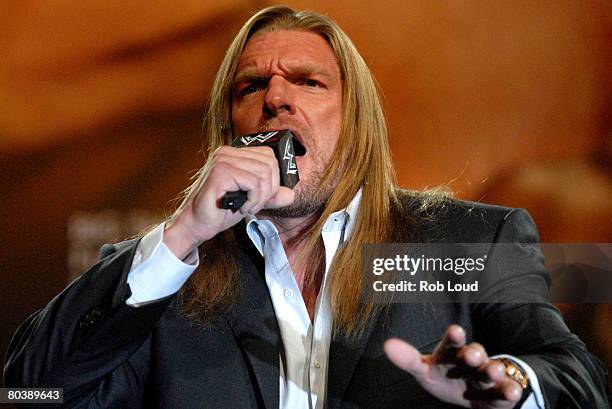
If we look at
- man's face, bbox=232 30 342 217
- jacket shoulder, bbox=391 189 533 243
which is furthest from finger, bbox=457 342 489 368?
man's face, bbox=232 30 342 217

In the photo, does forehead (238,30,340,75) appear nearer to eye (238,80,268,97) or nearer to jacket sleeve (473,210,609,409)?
eye (238,80,268,97)

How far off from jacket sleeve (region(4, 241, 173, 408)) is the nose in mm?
408

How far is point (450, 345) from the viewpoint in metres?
0.87

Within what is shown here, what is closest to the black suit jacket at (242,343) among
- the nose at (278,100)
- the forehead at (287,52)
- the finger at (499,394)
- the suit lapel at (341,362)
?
the suit lapel at (341,362)

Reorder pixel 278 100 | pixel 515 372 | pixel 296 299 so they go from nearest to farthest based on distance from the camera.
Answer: pixel 515 372 → pixel 296 299 → pixel 278 100

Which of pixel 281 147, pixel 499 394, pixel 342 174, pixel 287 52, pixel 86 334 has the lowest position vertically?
pixel 499 394

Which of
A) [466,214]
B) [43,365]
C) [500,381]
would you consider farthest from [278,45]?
[500,381]

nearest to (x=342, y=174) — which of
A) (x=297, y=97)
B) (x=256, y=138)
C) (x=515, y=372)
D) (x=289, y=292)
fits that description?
(x=297, y=97)

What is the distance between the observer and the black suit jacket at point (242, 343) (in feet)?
3.78

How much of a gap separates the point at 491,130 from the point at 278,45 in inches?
18.1

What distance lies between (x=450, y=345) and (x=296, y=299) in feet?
1.58

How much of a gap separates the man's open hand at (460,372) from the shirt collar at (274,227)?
517mm

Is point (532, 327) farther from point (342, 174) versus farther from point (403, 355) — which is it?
point (342, 174)

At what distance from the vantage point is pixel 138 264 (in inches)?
45.0
